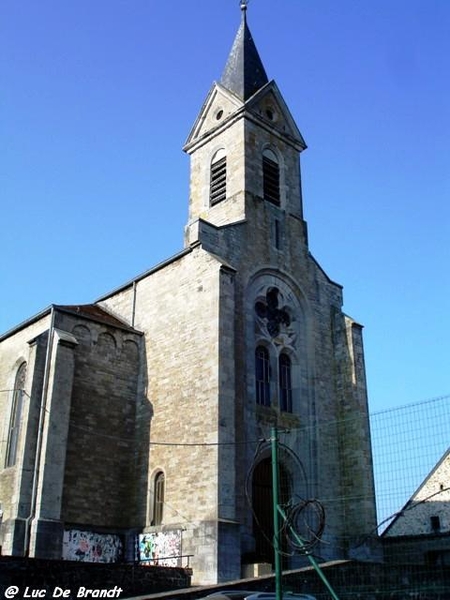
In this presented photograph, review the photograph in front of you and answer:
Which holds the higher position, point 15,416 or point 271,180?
point 271,180

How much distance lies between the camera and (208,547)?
21.3m

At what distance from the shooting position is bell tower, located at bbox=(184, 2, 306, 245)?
3053 centimetres

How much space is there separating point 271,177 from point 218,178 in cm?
246

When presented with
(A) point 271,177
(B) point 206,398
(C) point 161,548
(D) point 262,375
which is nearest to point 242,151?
(A) point 271,177

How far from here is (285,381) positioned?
92.1 feet

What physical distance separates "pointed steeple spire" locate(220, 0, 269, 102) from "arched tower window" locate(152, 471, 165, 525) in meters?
17.8

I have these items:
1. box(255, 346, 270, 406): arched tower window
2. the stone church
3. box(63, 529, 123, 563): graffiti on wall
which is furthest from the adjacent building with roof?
box(63, 529, 123, 563): graffiti on wall

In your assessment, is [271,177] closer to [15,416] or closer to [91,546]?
[15,416]

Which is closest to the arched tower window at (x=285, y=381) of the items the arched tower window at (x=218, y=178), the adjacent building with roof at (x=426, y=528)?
the adjacent building with roof at (x=426, y=528)

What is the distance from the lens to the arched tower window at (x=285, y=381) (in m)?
27.6

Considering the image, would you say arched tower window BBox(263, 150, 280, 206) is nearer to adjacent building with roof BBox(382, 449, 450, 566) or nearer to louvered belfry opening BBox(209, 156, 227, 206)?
louvered belfry opening BBox(209, 156, 227, 206)

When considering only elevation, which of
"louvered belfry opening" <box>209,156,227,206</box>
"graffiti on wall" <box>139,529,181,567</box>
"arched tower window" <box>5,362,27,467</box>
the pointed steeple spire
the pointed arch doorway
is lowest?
"graffiti on wall" <box>139,529,181,567</box>

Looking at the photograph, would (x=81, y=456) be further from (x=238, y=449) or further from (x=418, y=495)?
(x=418, y=495)

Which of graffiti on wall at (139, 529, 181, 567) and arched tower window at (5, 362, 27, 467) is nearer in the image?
graffiti on wall at (139, 529, 181, 567)
